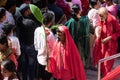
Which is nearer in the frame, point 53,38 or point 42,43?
point 42,43

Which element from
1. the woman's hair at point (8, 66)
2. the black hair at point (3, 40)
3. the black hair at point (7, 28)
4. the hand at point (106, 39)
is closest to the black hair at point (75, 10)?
the hand at point (106, 39)

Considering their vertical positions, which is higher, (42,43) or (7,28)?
(7,28)

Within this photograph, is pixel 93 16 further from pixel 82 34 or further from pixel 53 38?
pixel 53 38

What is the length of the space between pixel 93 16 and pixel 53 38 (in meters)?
1.94

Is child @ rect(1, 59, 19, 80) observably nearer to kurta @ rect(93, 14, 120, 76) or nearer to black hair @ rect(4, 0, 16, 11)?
black hair @ rect(4, 0, 16, 11)

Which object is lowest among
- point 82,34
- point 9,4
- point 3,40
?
point 82,34

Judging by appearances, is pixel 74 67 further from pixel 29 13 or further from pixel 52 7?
pixel 52 7

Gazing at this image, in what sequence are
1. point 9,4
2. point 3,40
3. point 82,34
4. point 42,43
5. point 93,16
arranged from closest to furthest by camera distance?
1. point 3,40
2. point 42,43
3. point 9,4
4. point 82,34
5. point 93,16

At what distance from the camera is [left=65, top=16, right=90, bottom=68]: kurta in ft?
27.5

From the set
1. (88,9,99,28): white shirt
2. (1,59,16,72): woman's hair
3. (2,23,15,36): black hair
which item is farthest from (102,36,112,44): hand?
(1,59,16,72): woman's hair

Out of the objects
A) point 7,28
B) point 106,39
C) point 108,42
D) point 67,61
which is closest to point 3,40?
point 7,28

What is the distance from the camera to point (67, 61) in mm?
6645

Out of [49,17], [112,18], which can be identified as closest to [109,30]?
[112,18]

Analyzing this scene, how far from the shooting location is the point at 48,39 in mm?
7055
